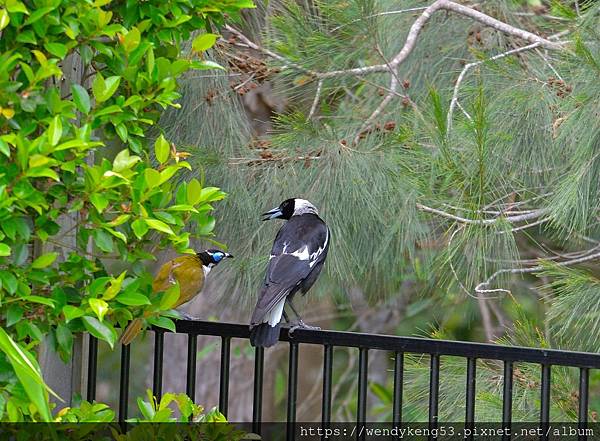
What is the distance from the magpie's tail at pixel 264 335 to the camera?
234 centimetres

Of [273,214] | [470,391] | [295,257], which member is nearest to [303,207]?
[273,214]

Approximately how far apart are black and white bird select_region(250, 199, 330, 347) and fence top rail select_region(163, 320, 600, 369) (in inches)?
10.1

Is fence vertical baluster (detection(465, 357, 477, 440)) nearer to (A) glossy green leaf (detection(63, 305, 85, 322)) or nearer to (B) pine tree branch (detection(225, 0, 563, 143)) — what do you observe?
(A) glossy green leaf (detection(63, 305, 85, 322))

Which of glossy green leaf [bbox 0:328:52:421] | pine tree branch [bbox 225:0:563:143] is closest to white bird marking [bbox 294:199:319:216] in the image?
pine tree branch [bbox 225:0:563:143]

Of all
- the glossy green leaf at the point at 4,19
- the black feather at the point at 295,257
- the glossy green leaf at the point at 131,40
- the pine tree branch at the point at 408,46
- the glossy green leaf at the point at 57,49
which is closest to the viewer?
the glossy green leaf at the point at 4,19

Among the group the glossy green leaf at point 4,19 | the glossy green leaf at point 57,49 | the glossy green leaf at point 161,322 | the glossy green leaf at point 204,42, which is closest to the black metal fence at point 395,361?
the glossy green leaf at point 161,322

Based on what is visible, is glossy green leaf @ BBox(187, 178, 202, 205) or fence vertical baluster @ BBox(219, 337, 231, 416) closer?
glossy green leaf @ BBox(187, 178, 202, 205)

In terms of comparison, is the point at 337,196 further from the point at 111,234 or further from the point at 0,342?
the point at 0,342

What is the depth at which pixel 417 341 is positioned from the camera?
6.34 ft

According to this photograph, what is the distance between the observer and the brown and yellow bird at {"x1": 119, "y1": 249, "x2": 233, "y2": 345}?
2.76 metres

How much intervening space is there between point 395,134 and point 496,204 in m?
0.36

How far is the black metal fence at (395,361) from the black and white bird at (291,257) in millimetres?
171

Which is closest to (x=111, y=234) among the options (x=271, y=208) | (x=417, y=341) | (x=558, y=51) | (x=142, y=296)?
(x=142, y=296)

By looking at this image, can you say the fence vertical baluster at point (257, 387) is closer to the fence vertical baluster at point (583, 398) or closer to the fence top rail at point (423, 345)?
the fence top rail at point (423, 345)
